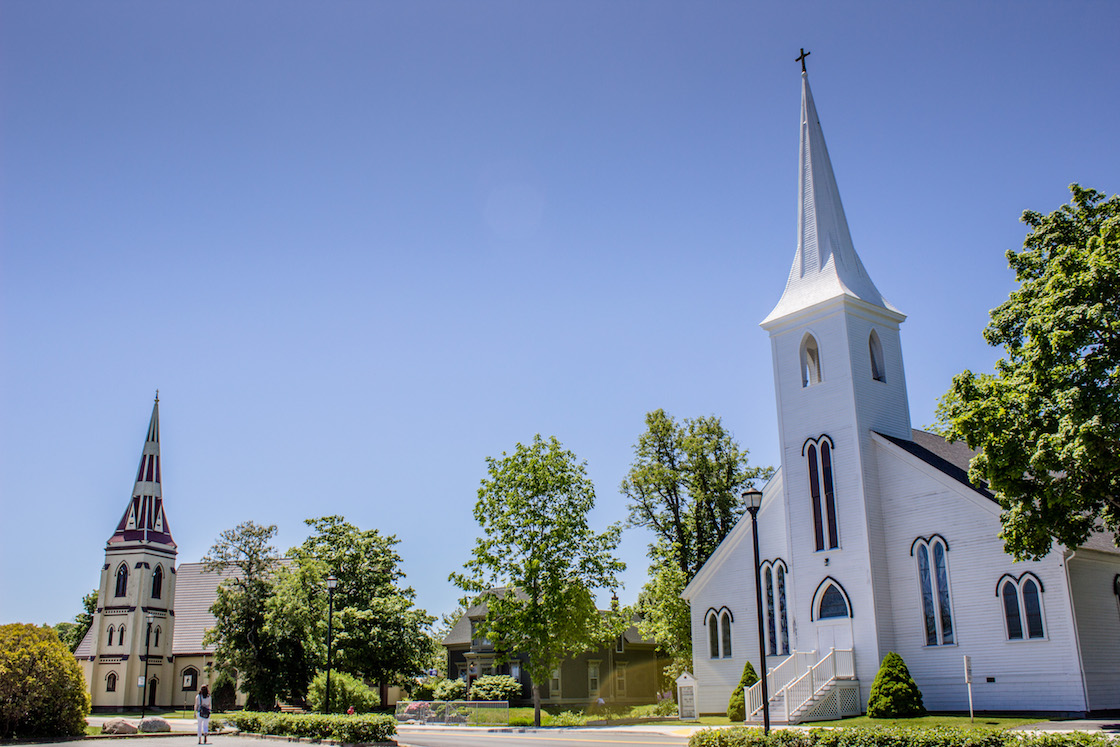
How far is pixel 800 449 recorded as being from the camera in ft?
101

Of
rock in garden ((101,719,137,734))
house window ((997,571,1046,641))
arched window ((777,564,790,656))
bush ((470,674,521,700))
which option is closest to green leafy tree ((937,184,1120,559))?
house window ((997,571,1046,641))

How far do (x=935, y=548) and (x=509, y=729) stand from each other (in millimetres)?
16904

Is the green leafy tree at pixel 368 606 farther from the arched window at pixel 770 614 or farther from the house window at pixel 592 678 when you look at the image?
the arched window at pixel 770 614

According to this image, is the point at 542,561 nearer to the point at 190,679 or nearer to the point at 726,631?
the point at 726,631

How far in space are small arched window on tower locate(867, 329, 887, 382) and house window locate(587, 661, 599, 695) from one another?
101ft

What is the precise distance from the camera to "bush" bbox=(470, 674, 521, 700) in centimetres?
4544

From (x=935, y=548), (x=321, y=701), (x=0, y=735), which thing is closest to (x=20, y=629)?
(x=0, y=735)

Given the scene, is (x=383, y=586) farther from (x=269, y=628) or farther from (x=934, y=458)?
(x=934, y=458)

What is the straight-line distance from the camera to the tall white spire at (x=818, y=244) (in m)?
31.5

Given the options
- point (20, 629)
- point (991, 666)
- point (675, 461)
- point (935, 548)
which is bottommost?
point (991, 666)

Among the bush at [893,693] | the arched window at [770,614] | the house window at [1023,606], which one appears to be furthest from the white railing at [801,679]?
the house window at [1023,606]

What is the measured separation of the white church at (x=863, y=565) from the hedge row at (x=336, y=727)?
11338 mm

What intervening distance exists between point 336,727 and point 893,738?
14962 millimetres

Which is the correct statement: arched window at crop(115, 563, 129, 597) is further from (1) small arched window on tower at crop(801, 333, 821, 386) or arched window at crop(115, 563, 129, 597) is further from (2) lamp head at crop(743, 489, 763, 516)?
(2) lamp head at crop(743, 489, 763, 516)
